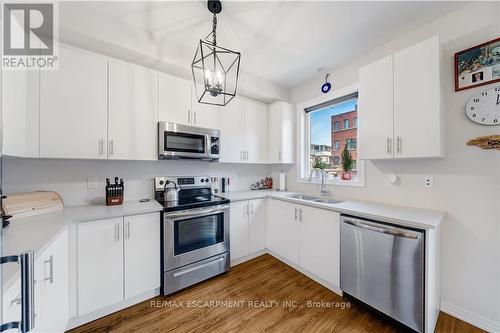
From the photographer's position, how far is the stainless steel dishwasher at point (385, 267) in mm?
1412

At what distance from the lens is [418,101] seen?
166 centimetres

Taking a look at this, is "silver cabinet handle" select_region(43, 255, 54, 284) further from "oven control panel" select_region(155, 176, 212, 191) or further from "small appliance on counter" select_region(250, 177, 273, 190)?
"small appliance on counter" select_region(250, 177, 273, 190)

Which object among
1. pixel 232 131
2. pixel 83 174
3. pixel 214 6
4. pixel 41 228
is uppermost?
pixel 214 6

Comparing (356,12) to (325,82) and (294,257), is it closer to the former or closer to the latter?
(325,82)

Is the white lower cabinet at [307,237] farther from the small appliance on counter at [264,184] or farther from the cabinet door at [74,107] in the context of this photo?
the cabinet door at [74,107]

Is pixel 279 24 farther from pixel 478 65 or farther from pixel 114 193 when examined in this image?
pixel 114 193

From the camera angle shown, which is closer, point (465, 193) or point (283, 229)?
point (465, 193)

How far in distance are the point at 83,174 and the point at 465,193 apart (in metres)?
3.63

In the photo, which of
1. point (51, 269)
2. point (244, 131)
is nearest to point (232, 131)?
point (244, 131)

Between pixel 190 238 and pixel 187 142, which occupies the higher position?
pixel 187 142

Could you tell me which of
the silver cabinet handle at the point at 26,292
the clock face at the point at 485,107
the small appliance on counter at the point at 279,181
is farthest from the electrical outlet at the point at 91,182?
the clock face at the point at 485,107

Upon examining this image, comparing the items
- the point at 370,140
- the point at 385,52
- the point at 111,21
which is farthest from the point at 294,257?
the point at 111,21

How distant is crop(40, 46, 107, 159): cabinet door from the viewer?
65.4 inches

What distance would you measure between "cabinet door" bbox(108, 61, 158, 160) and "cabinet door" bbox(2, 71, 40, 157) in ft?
1.68
